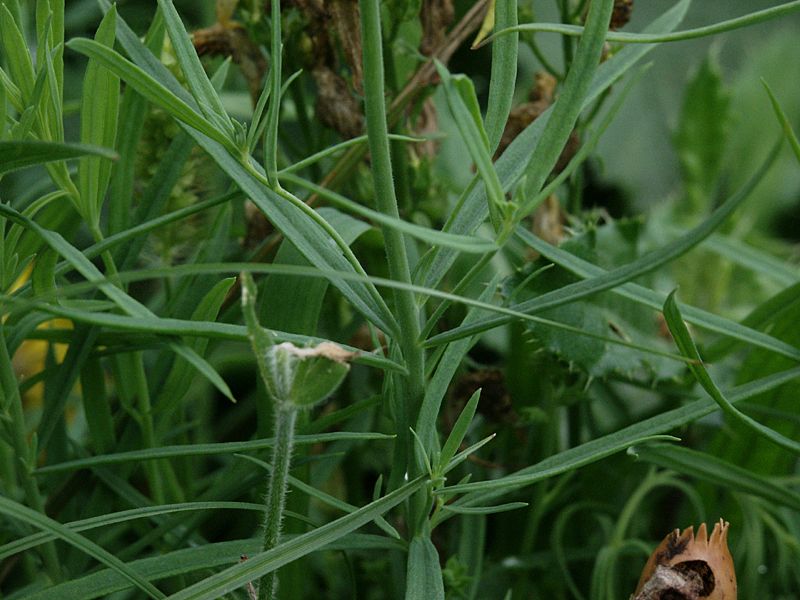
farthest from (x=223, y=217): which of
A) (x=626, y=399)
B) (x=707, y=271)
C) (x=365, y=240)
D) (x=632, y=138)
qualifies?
(x=632, y=138)

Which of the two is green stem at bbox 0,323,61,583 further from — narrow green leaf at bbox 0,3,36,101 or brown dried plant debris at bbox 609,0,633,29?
brown dried plant debris at bbox 609,0,633,29

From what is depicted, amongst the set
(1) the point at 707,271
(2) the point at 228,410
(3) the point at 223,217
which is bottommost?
(2) the point at 228,410

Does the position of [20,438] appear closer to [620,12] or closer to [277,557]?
[277,557]

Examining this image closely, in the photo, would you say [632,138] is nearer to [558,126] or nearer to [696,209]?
[696,209]

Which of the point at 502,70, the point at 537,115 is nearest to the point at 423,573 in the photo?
the point at 502,70

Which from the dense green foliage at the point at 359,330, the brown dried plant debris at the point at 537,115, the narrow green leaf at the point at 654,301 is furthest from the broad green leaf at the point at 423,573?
the brown dried plant debris at the point at 537,115

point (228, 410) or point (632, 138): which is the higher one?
point (632, 138)

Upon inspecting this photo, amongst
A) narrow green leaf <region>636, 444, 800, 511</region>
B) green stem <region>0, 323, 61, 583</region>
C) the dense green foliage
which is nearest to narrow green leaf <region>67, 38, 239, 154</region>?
the dense green foliage
